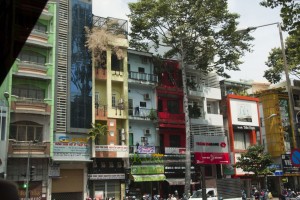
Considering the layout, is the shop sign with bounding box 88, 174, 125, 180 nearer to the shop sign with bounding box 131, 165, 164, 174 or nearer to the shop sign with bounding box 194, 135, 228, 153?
the shop sign with bounding box 131, 165, 164, 174

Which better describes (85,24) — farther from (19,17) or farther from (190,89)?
(19,17)

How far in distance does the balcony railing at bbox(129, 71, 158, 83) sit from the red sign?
838 cm

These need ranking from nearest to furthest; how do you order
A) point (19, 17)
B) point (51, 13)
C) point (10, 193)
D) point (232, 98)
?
point (10, 193)
point (19, 17)
point (51, 13)
point (232, 98)

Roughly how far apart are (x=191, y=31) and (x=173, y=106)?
27.3 ft

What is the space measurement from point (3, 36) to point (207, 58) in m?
34.8

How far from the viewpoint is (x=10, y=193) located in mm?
1722

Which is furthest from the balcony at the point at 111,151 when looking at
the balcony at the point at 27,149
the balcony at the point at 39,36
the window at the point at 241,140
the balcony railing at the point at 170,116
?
the window at the point at 241,140

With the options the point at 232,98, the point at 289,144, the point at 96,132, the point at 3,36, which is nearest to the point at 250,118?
the point at 232,98

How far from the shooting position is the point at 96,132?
3181 cm

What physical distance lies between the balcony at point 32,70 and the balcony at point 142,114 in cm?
859

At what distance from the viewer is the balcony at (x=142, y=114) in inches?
1406

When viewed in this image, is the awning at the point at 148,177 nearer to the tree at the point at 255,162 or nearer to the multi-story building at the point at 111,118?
the multi-story building at the point at 111,118

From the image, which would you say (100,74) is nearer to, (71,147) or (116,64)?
(116,64)

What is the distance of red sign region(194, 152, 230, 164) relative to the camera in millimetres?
38500
